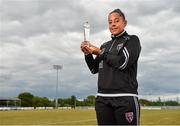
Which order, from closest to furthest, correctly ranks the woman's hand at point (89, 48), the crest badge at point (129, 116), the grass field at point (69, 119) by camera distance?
1. the crest badge at point (129, 116)
2. the woman's hand at point (89, 48)
3. the grass field at point (69, 119)

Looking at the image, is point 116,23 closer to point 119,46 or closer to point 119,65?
point 119,46

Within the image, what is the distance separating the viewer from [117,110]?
447 cm

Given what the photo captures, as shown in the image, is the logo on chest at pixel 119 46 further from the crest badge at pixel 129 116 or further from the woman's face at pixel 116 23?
the crest badge at pixel 129 116

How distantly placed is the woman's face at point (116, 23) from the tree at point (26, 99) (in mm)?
150325

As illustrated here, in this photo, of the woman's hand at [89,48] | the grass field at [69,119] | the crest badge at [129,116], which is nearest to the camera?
the crest badge at [129,116]

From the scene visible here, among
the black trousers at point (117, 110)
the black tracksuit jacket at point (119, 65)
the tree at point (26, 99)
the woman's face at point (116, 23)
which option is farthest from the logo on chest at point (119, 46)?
the tree at point (26, 99)

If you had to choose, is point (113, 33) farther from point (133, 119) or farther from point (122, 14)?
point (133, 119)

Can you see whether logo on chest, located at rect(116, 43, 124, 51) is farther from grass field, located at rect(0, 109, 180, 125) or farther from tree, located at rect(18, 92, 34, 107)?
tree, located at rect(18, 92, 34, 107)

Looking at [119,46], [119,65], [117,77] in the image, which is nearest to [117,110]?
[117,77]

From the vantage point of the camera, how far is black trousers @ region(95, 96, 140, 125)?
4453 mm

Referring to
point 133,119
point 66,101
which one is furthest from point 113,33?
point 66,101

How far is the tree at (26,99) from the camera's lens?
152875mm

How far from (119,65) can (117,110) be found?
1.55ft

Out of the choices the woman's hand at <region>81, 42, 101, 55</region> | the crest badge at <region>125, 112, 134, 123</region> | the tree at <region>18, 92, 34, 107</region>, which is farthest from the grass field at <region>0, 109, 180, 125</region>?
the tree at <region>18, 92, 34, 107</region>
